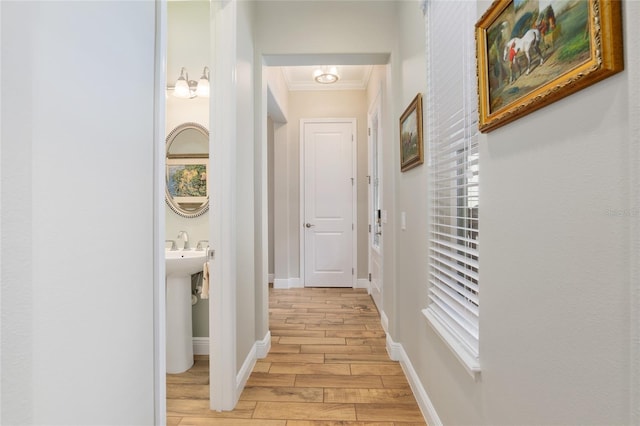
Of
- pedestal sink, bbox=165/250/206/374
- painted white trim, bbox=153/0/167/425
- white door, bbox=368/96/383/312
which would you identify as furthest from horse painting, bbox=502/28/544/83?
white door, bbox=368/96/383/312

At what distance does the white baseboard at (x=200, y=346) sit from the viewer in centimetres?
255

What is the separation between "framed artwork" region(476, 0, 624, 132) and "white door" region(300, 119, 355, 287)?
141 inches

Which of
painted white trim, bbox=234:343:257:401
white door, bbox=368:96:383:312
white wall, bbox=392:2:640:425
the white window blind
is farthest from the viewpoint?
white door, bbox=368:96:383:312

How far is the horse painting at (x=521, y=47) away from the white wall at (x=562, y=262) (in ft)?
0.48

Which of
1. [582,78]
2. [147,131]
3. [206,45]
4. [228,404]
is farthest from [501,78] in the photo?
[206,45]

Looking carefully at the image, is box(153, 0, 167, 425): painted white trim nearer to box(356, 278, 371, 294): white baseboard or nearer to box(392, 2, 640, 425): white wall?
box(392, 2, 640, 425): white wall

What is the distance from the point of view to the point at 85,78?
30.1 inches

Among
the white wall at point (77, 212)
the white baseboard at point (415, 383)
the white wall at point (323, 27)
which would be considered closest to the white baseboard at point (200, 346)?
the white baseboard at point (415, 383)

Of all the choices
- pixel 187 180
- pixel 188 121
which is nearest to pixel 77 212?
pixel 187 180

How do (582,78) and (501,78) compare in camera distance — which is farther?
(501,78)

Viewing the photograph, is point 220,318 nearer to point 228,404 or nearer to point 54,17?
point 228,404

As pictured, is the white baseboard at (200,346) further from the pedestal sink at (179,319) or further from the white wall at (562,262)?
the white wall at (562,262)

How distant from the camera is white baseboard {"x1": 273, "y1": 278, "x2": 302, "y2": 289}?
4684 millimetres

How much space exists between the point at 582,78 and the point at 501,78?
0.37 m
